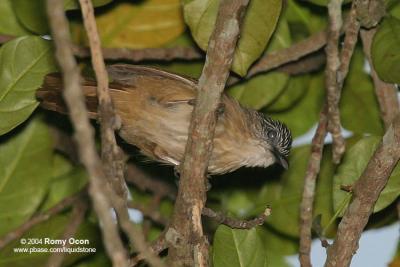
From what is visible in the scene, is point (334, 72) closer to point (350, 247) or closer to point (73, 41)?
point (350, 247)

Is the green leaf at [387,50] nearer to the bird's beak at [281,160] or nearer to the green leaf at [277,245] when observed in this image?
the bird's beak at [281,160]

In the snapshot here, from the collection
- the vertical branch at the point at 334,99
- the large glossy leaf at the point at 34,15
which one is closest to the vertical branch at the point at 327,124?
the vertical branch at the point at 334,99

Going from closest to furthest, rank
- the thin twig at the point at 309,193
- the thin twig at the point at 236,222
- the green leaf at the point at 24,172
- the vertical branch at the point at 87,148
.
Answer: the vertical branch at the point at 87,148 < the thin twig at the point at 236,222 < the thin twig at the point at 309,193 < the green leaf at the point at 24,172

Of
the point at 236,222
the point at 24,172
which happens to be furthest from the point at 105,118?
the point at 24,172

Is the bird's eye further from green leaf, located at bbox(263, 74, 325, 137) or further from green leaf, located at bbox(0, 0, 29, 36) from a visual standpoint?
green leaf, located at bbox(0, 0, 29, 36)

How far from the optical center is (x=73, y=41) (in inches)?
206

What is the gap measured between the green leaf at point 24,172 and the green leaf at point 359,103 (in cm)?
190

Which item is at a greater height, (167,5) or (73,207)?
(167,5)

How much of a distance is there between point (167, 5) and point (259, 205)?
136 cm

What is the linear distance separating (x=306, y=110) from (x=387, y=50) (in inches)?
46.7

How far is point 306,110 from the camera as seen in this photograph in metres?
5.79

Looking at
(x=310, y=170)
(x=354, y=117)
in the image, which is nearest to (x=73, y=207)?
(x=310, y=170)

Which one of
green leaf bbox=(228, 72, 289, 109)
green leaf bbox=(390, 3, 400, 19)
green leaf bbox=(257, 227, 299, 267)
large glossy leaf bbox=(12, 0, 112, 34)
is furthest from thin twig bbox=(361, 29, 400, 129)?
large glossy leaf bbox=(12, 0, 112, 34)

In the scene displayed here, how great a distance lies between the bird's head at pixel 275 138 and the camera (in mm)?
5449
